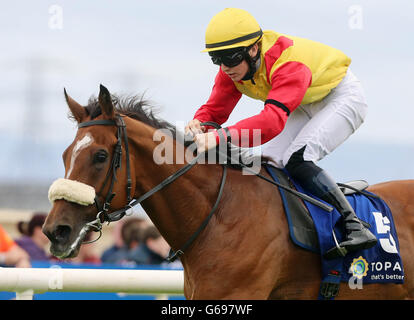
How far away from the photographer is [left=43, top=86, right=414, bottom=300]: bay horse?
367 cm

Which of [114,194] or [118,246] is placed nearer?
[114,194]

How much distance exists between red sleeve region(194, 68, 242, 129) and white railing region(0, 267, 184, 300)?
1.21 m

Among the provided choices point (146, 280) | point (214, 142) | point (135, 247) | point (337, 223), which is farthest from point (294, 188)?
point (135, 247)

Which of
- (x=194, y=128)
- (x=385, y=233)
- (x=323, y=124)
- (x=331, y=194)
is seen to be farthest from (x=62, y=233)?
(x=385, y=233)

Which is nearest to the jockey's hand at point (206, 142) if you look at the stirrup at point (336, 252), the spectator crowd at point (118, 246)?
the stirrup at point (336, 252)

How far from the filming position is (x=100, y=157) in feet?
12.1

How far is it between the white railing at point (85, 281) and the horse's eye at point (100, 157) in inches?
57.1

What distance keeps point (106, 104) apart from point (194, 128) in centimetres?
76

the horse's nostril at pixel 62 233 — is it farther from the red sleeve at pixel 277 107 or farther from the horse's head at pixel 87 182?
the red sleeve at pixel 277 107

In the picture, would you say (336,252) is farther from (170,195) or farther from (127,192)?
(127,192)

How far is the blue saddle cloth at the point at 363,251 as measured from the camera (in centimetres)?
410

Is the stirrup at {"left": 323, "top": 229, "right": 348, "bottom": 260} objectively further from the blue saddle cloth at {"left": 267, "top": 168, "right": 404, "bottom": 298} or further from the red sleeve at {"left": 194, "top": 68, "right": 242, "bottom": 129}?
the red sleeve at {"left": 194, "top": 68, "right": 242, "bottom": 129}
